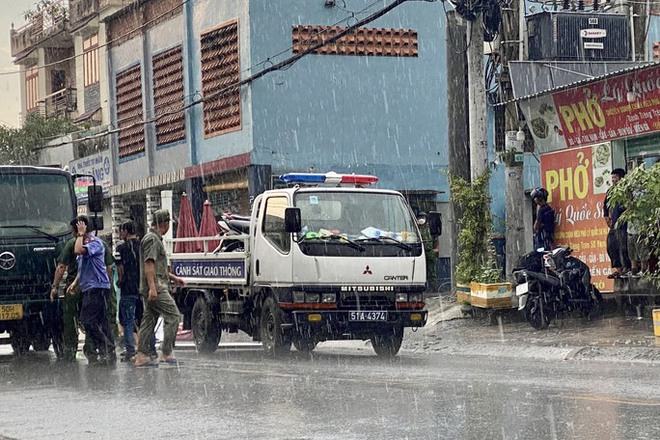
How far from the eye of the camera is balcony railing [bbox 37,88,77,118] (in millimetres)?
49656

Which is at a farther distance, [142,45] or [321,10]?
[142,45]

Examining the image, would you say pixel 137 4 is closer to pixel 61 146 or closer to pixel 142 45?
pixel 142 45

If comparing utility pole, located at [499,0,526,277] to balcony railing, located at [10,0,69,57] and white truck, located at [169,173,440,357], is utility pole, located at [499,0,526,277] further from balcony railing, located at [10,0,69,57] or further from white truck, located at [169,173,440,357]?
balcony railing, located at [10,0,69,57]

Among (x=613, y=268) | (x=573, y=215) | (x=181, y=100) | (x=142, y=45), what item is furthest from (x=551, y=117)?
(x=142, y=45)

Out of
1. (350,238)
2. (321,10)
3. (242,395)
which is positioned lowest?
(242,395)

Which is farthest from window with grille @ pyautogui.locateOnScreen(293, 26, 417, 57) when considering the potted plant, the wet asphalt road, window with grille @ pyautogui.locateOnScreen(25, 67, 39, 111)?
window with grille @ pyautogui.locateOnScreen(25, 67, 39, 111)

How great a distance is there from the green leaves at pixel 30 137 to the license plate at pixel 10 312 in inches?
1237

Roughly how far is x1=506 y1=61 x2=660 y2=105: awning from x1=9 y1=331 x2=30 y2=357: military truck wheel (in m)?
8.71

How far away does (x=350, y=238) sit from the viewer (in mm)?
16344

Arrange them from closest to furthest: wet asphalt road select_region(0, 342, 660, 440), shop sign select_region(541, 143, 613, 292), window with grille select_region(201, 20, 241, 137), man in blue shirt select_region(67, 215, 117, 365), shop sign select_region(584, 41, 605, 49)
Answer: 1. wet asphalt road select_region(0, 342, 660, 440)
2. man in blue shirt select_region(67, 215, 117, 365)
3. shop sign select_region(541, 143, 613, 292)
4. shop sign select_region(584, 41, 605, 49)
5. window with grille select_region(201, 20, 241, 137)

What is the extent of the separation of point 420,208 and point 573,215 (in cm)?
1285

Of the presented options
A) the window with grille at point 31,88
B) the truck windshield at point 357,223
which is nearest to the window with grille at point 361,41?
the truck windshield at point 357,223

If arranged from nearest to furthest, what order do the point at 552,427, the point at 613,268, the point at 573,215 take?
the point at 552,427 < the point at 613,268 < the point at 573,215

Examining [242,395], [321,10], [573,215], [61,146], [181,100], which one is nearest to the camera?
[242,395]
